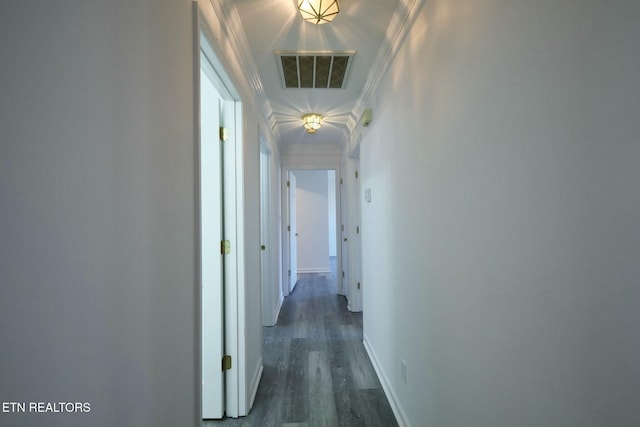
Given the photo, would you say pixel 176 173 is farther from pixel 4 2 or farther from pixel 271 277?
pixel 271 277

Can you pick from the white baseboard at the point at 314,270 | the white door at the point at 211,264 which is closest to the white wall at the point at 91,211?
the white door at the point at 211,264

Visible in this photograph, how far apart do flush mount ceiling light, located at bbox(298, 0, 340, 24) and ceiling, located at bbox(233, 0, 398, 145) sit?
0.09 m

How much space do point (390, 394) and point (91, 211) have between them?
85.5 inches

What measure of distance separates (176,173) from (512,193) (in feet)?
3.41

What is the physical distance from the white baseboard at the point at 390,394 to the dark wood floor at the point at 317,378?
42 mm

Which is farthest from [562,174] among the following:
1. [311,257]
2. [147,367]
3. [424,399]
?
[311,257]

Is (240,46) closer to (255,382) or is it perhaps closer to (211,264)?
(211,264)

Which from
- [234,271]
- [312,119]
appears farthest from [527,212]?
[312,119]

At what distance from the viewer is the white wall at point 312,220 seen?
6.85 meters

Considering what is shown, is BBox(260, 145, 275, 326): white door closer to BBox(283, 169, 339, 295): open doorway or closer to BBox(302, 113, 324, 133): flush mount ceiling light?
BBox(302, 113, 324, 133): flush mount ceiling light

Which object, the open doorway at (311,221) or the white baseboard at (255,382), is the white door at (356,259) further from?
the open doorway at (311,221)

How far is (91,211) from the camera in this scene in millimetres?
573

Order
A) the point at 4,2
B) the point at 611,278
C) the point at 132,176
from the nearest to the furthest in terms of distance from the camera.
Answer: the point at 4,2, the point at 611,278, the point at 132,176

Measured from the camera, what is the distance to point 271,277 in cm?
352
